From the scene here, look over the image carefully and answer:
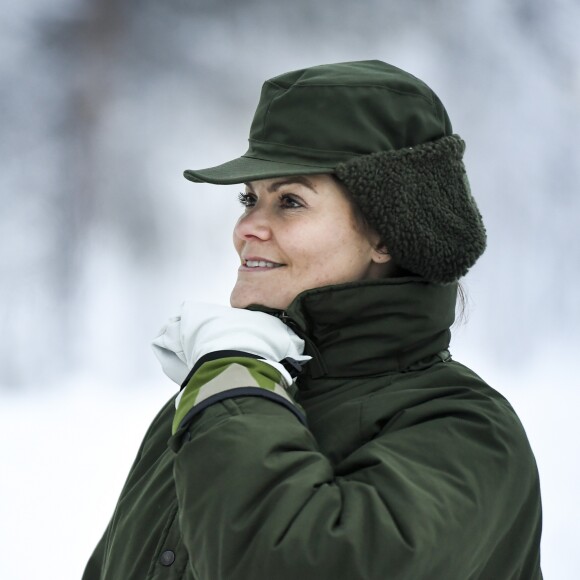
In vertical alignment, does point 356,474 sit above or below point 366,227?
below

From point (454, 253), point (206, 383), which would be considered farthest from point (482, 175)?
point (206, 383)

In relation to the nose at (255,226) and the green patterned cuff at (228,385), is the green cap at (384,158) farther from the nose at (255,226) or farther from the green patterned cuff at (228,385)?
the green patterned cuff at (228,385)

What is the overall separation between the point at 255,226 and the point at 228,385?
313 mm

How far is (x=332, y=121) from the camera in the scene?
1.22m

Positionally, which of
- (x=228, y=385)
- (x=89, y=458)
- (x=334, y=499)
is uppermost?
(x=228, y=385)

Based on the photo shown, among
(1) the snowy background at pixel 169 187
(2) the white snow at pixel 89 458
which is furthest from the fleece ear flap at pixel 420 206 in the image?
(1) the snowy background at pixel 169 187

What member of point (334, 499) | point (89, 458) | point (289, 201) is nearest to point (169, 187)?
point (89, 458)

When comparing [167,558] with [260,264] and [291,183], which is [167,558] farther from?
[291,183]

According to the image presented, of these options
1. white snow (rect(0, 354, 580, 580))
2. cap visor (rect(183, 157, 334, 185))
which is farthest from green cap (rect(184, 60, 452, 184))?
white snow (rect(0, 354, 580, 580))

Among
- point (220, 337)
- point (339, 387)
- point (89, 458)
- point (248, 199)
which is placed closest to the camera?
point (220, 337)

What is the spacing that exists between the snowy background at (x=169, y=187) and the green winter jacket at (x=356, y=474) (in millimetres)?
1922

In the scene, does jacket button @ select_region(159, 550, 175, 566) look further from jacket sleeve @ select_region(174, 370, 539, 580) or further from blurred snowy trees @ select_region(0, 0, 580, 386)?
blurred snowy trees @ select_region(0, 0, 580, 386)

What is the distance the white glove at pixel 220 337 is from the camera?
1.13m

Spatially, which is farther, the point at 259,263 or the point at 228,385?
the point at 259,263
